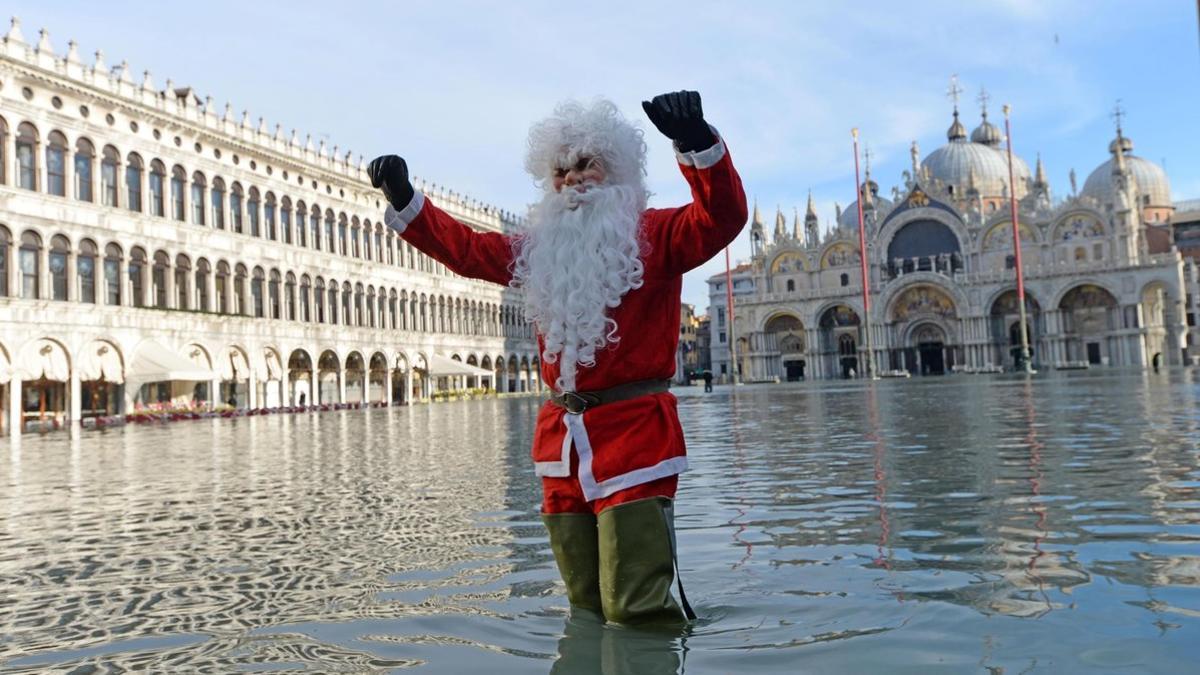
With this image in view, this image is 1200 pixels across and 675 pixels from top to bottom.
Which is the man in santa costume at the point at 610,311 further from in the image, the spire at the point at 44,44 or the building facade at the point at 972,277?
the building facade at the point at 972,277

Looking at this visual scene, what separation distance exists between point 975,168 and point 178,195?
64735mm

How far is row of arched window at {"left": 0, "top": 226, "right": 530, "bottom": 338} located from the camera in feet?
Answer: 92.3

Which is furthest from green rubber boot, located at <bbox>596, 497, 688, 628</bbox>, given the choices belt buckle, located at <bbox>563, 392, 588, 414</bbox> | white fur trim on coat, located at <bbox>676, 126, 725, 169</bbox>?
white fur trim on coat, located at <bbox>676, 126, 725, 169</bbox>

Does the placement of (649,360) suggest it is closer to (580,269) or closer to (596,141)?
(580,269)

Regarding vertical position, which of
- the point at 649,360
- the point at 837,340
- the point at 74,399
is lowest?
the point at 649,360

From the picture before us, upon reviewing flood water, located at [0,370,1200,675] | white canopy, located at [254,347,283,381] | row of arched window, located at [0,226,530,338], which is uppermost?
row of arched window, located at [0,226,530,338]

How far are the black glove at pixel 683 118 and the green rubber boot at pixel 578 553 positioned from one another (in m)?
1.32

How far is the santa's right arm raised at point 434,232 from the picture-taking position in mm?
3449

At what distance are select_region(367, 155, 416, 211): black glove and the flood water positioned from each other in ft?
5.19

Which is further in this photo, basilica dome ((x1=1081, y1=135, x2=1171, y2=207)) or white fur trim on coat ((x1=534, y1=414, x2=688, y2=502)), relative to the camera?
basilica dome ((x1=1081, y1=135, x2=1171, y2=207))

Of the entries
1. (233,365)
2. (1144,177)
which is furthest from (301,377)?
(1144,177)

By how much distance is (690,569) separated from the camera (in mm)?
4242

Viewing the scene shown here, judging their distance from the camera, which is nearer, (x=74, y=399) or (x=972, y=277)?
(x=74, y=399)

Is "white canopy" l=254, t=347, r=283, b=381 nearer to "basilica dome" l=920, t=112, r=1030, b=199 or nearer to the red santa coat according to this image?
the red santa coat
